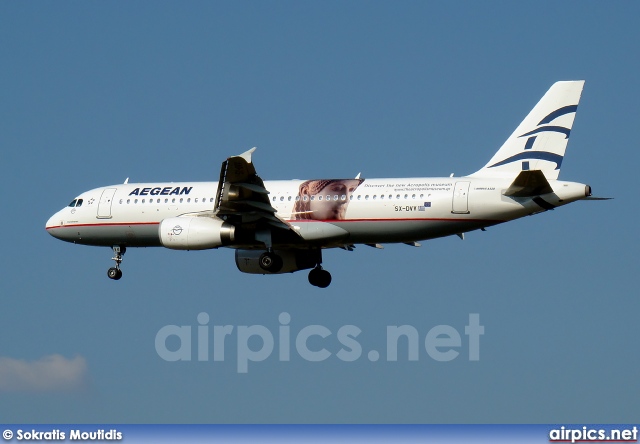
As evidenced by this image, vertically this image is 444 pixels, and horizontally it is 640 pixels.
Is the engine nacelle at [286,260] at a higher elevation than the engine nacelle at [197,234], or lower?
higher

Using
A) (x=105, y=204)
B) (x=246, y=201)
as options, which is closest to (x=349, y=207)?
(x=246, y=201)

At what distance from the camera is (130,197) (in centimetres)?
5062

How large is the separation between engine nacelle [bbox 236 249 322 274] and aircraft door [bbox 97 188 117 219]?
Answer: 4968 millimetres

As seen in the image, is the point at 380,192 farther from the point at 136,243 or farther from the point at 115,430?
the point at 115,430

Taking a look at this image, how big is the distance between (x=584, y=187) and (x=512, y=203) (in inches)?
91.4

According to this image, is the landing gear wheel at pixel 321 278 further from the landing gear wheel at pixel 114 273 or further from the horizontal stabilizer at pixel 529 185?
the horizontal stabilizer at pixel 529 185

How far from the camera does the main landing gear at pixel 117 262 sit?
5147cm

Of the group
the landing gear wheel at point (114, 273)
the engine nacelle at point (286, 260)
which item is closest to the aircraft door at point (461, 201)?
the engine nacelle at point (286, 260)

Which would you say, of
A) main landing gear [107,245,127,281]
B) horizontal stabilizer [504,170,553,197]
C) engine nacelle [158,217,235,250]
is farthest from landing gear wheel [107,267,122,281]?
horizontal stabilizer [504,170,553,197]

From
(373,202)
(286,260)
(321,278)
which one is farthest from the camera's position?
(321,278)

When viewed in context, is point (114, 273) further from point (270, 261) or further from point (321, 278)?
point (321, 278)

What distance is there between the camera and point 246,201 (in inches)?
1812

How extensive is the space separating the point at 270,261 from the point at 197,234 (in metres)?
3.17

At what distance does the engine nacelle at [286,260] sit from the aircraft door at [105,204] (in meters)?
4.97
